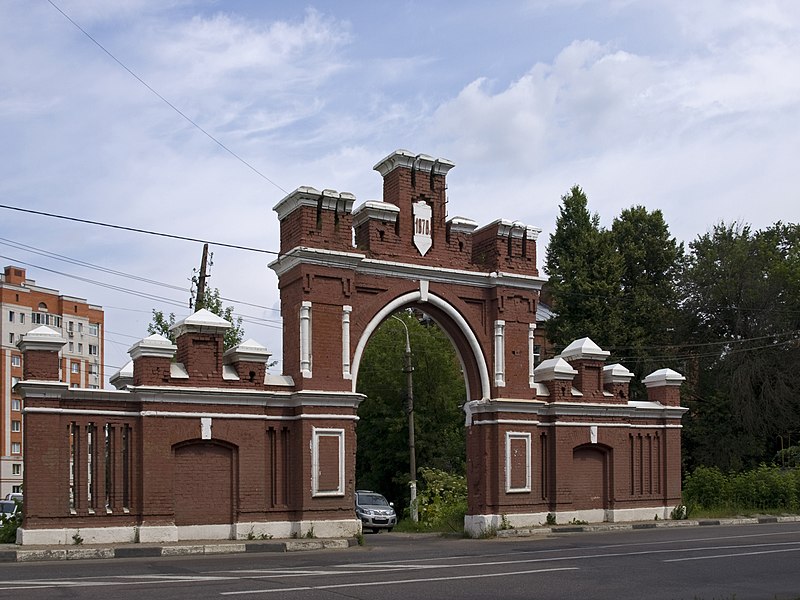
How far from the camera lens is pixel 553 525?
78.2ft

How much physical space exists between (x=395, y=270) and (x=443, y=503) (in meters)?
9.94

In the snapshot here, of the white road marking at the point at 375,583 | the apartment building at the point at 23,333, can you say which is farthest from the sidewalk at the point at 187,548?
the apartment building at the point at 23,333

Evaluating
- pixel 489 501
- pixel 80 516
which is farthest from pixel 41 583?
pixel 489 501

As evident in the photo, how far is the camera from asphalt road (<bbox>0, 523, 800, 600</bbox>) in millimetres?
11695

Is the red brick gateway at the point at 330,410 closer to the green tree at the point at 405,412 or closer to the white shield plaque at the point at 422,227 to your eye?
the white shield plaque at the point at 422,227

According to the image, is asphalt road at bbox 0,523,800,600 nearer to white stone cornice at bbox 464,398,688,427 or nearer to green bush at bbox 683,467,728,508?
white stone cornice at bbox 464,398,688,427

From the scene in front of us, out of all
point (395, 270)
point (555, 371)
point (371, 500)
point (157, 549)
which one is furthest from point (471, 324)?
point (371, 500)

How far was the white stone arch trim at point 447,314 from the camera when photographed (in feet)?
72.1

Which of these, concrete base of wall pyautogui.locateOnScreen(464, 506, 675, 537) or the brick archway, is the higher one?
the brick archway

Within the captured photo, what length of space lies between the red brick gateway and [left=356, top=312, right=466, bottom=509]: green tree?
17128 millimetres

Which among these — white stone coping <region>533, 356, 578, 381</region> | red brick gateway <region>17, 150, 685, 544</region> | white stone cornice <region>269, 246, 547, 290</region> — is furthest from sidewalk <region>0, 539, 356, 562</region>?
white stone coping <region>533, 356, 578, 381</region>

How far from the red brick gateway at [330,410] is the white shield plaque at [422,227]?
0.13 ft

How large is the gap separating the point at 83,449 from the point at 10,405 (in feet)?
213

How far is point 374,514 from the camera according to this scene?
1280 inches
